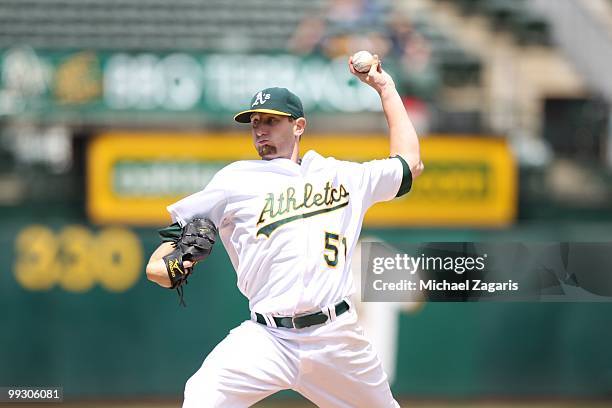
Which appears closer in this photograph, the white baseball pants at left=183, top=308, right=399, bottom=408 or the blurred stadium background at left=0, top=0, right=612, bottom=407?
the white baseball pants at left=183, top=308, right=399, bottom=408

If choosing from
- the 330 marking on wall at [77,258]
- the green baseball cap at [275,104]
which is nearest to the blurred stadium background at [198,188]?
the 330 marking on wall at [77,258]

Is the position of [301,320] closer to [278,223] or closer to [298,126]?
[278,223]

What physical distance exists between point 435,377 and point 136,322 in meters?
2.50

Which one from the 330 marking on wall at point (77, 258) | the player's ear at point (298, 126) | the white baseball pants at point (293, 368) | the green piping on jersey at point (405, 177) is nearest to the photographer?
the white baseball pants at point (293, 368)

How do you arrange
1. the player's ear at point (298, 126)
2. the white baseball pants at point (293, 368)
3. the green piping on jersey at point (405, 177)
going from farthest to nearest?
the green piping on jersey at point (405, 177) → the player's ear at point (298, 126) → the white baseball pants at point (293, 368)

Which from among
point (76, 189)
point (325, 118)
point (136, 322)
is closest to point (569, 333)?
point (325, 118)

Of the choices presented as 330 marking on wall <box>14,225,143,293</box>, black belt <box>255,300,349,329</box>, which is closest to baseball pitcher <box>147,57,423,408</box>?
black belt <box>255,300,349,329</box>

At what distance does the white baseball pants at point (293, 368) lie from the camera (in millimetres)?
3943

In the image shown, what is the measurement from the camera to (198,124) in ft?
30.6

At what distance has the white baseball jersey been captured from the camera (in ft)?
13.2

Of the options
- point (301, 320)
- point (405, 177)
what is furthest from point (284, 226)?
point (405, 177)

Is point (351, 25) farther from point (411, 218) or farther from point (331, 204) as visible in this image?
point (331, 204)

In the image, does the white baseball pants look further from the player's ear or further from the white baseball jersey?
the player's ear

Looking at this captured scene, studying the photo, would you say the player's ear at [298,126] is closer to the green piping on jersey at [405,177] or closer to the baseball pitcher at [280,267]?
the baseball pitcher at [280,267]
